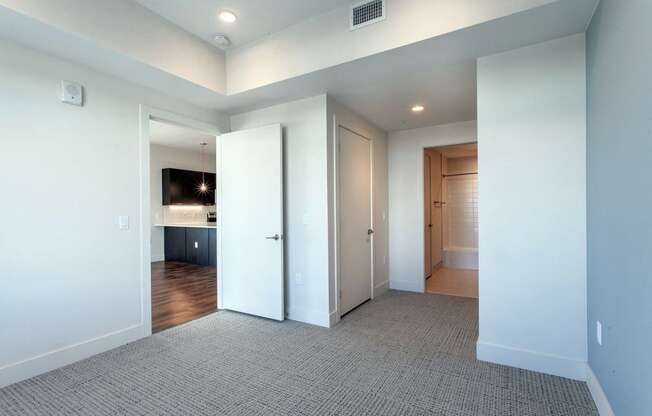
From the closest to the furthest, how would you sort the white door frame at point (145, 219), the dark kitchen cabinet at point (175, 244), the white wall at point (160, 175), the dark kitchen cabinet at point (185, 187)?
the white door frame at point (145, 219) < the dark kitchen cabinet at point (175, 244) < the white wall at point (160, 175) < the dark kitchen cabinet at point (185, 187)

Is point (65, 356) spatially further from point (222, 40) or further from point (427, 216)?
point (427, 216)

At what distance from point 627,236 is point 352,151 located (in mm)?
2610

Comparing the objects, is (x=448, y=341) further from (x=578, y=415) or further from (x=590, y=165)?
(x=590, y=165)

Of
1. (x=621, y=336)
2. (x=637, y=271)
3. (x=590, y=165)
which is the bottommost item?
(x=621, y=336)

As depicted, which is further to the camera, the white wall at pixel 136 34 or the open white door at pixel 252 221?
the open white door at pixel 252 221

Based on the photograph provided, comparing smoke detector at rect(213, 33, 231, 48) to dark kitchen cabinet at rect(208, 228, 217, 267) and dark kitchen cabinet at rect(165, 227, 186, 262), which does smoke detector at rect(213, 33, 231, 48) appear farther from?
dark kitchen cabinet at rect(165, 227, 186, 262)

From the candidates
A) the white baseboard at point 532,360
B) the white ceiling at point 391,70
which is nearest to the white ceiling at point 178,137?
the white ceiling at point 391,70

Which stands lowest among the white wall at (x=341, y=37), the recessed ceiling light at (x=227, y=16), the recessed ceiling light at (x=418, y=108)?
the recessed ceiling light at (x=418, y=108)

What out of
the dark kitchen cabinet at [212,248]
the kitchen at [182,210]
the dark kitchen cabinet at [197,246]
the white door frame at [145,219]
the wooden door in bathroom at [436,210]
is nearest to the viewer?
the white door frame at [145,219]

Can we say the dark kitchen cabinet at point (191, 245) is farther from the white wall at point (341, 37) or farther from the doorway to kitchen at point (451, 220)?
the doorway to kitchen at point (451, 220)

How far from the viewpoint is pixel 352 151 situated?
12.1 ft

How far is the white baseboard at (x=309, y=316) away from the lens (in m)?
3.15

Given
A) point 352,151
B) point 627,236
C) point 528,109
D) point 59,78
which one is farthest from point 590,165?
point 59,78

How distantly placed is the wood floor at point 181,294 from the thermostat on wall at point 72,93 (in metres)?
2.13
